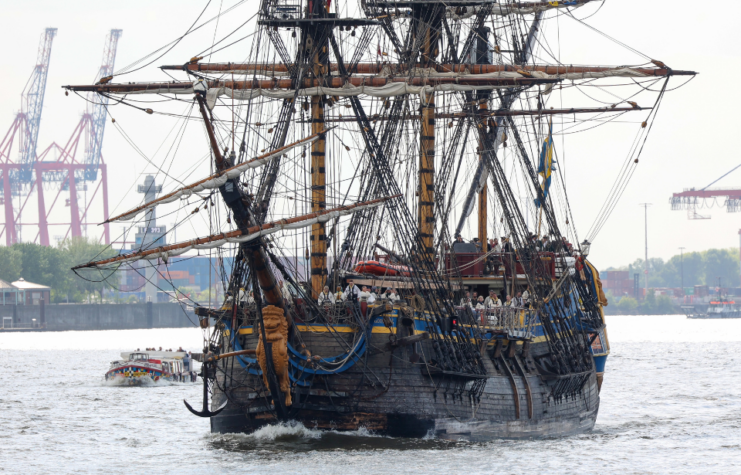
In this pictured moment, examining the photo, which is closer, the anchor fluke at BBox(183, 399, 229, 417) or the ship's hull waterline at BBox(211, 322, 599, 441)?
the ship's hull waterline at BBox(211, 322, 599, 441)

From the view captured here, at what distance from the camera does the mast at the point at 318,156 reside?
133 ft

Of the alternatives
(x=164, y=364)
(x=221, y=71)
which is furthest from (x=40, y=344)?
(x=221, y=71)

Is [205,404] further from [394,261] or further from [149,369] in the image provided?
[149,369]

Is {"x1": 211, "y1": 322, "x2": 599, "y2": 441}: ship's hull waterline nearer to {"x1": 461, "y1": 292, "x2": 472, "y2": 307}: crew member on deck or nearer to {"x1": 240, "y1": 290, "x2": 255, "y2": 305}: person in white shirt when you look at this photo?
{"x1": 240, "y1": 290, "x2": 255, "y2": 305}: person in white shirt

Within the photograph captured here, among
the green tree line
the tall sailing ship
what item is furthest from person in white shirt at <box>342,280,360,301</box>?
the green tree line

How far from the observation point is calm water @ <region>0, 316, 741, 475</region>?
33656mm

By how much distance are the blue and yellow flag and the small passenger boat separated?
30.0 meters

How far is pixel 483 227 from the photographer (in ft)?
181

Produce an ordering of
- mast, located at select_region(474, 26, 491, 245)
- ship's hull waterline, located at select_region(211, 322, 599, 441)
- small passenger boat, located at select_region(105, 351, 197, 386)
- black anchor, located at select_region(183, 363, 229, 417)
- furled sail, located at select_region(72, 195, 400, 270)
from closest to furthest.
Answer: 1. furled sail, located at select_region(72, 195, 400, 270)
2. ship's hull waterline, located at select_region(211, 322, 599, 441)
3. black anchor, located at select_region(183, 363, 229, 417)
4. mast, located at select_region(474, 26, 491, 245)
5. small passenger boat, located at select_region(105, 351, 197, 386)

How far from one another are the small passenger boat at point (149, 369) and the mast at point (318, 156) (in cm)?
3299

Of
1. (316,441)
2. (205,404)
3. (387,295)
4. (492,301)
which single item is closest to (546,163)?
(492,301)

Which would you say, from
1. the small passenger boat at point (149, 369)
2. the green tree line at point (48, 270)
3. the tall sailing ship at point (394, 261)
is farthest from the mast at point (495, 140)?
the green tree line at point (48, 270)

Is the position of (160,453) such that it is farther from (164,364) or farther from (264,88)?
(164,364)

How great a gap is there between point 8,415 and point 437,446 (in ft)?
76.7
